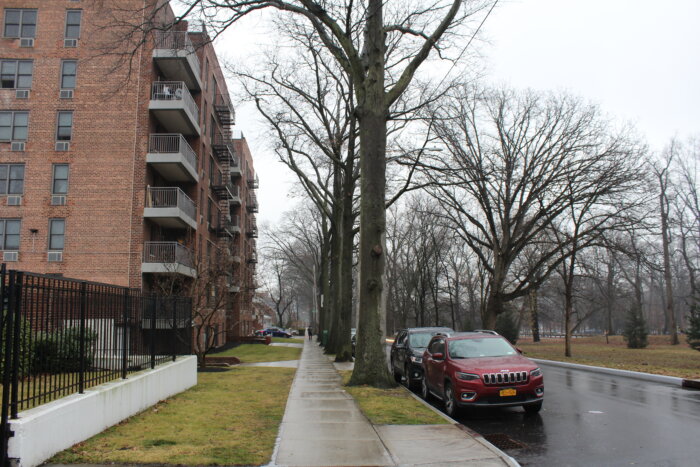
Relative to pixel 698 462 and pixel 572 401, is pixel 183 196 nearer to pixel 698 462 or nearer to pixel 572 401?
pixel 572 401

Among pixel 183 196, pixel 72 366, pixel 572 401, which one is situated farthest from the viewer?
pixel 183 196

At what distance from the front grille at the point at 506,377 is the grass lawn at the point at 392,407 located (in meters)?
1.20

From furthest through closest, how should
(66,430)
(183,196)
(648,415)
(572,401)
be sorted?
(183,196), (572,401), (648,415), (66,430)

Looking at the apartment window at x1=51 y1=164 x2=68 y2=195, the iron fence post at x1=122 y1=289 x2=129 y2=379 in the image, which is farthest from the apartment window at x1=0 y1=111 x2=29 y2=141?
the iron fence post at x1=122 y1=289 x2=129 y2=379

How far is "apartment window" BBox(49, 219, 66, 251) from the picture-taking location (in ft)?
86.0

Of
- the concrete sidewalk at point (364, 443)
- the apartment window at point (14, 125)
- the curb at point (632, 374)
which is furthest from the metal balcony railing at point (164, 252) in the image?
the curb at point (632, 374)

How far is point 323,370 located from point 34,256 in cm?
1532

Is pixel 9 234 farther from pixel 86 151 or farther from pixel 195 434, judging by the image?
pixel 195 434

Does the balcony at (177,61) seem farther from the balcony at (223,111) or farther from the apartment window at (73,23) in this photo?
the balcony at (223,111)

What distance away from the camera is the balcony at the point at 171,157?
26.8 meters

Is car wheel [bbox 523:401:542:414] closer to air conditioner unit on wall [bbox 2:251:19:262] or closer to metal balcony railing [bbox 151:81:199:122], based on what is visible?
metal balcony railing [bbox 151:81:199:122]

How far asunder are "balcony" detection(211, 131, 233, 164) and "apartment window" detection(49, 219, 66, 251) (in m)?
12.7

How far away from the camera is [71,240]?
26016 mm

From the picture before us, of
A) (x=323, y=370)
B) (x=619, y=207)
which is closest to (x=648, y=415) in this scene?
(x=323, y=370)
